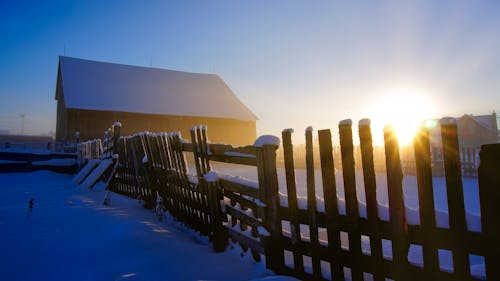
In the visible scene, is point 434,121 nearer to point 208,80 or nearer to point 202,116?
point 202,116

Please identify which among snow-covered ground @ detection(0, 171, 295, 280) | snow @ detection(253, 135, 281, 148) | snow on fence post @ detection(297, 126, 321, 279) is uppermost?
snow @ detection(253, 135, 281, 148)

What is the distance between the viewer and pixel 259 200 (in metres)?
3.25

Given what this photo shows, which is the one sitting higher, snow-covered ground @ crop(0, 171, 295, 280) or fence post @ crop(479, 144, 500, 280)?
fence post @ crop(479, 144, 500, 280)

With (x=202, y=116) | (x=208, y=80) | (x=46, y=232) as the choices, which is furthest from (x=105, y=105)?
(x=46, y=232)

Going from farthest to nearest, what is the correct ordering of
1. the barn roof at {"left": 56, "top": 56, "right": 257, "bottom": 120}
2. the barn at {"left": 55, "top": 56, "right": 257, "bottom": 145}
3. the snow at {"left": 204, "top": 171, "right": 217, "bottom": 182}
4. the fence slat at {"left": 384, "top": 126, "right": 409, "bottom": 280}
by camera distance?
the barn roof at {"left": 56, "top": 56, "right": 257, "bottom": 120}, the barn at {"left": 55, "top": 56, "right": 257, "bottom": 145}, the snow at {"left": 204, "top": 171, "right": 217, "bottom": 182}, the fence slat at {"left": 384, "top": 126, "right": 409, "bottom": 280}

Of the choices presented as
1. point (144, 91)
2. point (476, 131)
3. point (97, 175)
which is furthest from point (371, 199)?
point (476, 131)

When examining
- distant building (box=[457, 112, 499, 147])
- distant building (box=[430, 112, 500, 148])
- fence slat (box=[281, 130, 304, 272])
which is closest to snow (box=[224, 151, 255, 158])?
fence slat (box=[281, 130, 304, 272])

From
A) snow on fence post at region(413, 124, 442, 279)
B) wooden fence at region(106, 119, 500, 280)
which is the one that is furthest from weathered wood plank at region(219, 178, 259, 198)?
snow on fence post at region(413, 124, 442, 279)

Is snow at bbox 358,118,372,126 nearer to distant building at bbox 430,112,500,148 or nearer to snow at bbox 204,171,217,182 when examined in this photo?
snow at bbox 204,171,217,182

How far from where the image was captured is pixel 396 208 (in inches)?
83.4

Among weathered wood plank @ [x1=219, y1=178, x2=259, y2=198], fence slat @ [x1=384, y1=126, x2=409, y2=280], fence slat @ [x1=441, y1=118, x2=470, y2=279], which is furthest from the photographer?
weathered wood plank @ [x1=219, y1=178, x2=259, y2=198]

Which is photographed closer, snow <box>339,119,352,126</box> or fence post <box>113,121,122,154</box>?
snow <box>339,119,352,126</box>

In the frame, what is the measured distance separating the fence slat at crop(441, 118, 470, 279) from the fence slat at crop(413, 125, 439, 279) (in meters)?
0.10

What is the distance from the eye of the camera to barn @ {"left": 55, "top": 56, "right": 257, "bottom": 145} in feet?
82.3
